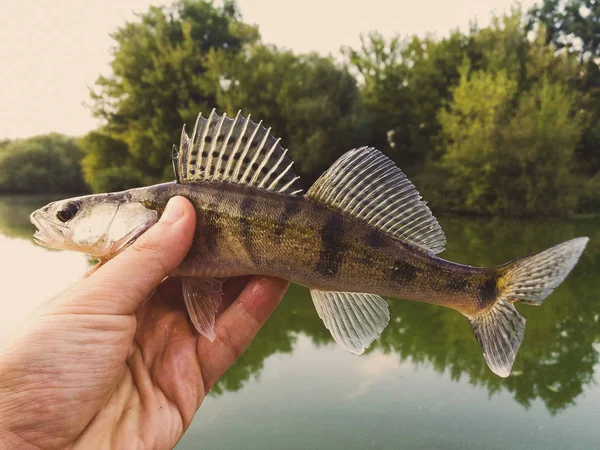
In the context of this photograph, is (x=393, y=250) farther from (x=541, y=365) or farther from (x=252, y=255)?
(x=541, y=365)

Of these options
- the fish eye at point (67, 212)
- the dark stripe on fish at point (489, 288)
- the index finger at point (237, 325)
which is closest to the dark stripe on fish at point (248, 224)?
the index finger at point (237, 325)

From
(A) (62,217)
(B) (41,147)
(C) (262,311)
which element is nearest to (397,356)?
(C) (262,311)

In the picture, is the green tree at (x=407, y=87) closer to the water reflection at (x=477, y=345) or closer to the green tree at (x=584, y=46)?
the green tree at (x=584, y=46)

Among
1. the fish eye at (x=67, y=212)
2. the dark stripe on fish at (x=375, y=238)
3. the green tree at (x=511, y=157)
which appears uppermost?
the fish eye at (x=67, y=212)

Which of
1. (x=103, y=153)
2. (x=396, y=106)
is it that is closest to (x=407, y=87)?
(x=396, y=106)

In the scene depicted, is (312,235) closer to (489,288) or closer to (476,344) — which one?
(489,288)

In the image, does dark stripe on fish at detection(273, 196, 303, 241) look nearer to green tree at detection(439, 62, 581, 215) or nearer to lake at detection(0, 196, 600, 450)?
lake at detection(0, 196, 600, 450)
